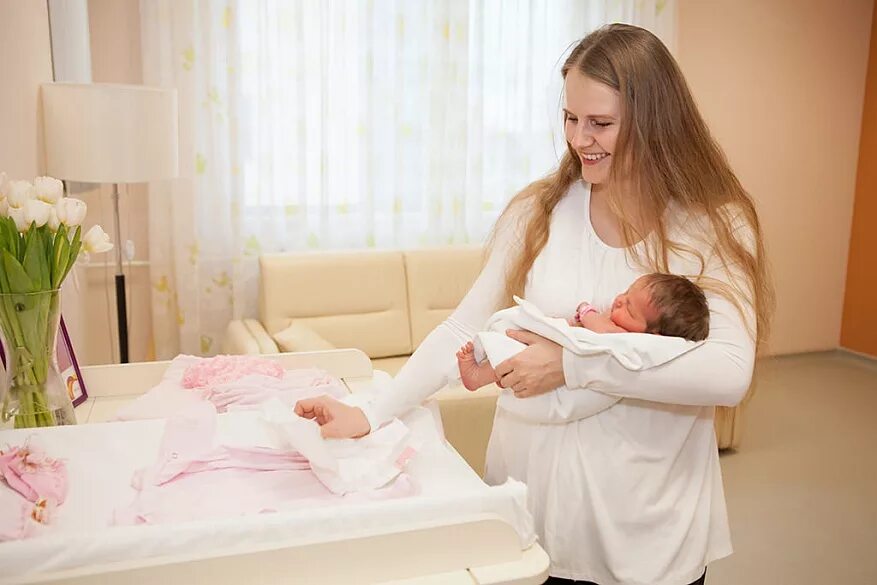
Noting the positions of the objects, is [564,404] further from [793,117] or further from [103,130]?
[793,117]

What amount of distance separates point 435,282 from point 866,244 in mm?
3321

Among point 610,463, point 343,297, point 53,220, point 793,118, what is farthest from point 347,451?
point 793,118

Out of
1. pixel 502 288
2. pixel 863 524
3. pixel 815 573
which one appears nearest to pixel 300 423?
pixel 502 288

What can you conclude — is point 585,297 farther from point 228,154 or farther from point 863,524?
point 228,154

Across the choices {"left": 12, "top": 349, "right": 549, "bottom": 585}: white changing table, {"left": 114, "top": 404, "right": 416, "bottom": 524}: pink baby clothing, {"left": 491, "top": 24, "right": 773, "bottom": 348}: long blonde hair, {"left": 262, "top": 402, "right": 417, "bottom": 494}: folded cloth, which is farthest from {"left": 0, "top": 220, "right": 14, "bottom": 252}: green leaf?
{"left": 491, "top": 24, "right": 773, "bottom": 348}: long blonde hair

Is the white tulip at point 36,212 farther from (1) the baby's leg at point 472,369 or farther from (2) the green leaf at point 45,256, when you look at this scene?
(1) the baby's leg at point 472,369

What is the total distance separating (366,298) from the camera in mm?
4020

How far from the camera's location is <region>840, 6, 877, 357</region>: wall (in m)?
5.52

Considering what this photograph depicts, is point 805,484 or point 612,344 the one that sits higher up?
point 612,344

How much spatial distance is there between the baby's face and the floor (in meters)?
1.79

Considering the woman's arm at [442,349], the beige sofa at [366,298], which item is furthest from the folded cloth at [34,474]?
the beige sofa at [366,298]

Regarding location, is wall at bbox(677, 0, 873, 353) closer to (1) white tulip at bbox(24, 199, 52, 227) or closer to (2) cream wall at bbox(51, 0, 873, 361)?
(2) cream wall at bbox(51, 0, 873, 361)

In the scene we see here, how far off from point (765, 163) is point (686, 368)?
15.1 feet

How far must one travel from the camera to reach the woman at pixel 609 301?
1.40m
